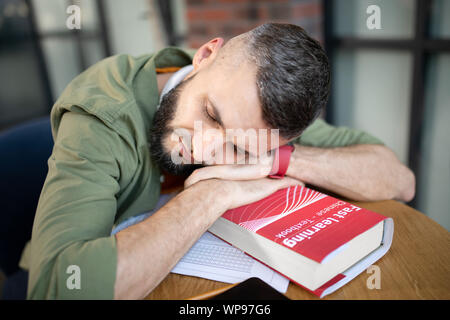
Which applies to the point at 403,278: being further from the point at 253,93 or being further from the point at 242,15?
the point at 242,15

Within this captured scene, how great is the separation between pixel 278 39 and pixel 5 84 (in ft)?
12.3

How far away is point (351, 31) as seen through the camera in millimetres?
1928

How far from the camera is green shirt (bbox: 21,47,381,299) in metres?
0.63

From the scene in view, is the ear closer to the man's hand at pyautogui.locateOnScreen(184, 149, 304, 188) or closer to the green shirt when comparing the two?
the green shirt

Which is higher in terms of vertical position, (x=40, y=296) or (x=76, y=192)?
(x=76, y=192)

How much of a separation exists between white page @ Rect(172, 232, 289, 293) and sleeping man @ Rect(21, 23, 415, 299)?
0.12 ft

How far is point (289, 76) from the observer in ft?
2.58

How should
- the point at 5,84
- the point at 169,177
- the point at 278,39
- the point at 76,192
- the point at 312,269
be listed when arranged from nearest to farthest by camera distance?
the point at 312,269 < the point at 76,192 < the point at 278,39 < the point at 169,177 < the point at 5,84

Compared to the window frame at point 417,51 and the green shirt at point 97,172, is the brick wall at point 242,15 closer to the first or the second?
the window frame at point 417,51

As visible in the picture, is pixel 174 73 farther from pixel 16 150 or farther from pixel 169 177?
pixel 16 150

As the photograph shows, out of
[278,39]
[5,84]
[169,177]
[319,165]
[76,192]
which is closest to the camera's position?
[76,192]

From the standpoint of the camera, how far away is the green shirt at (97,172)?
63cm

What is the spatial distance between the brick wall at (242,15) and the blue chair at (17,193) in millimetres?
1408
